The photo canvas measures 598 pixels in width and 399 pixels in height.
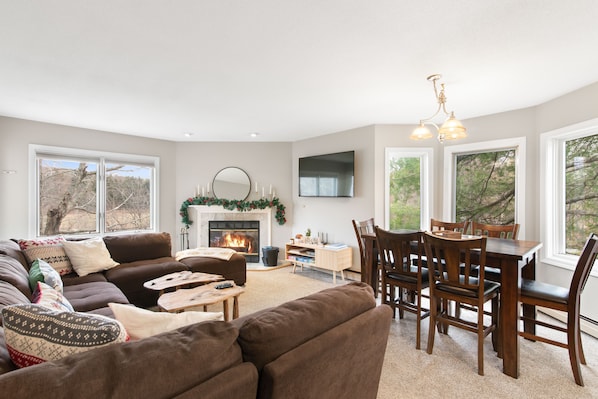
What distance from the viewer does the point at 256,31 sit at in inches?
78.4

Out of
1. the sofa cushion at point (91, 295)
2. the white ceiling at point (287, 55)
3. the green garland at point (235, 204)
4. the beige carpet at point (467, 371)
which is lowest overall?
the beige carpet at point (467, 371)

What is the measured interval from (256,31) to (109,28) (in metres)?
0.96

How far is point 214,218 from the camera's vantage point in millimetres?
5711

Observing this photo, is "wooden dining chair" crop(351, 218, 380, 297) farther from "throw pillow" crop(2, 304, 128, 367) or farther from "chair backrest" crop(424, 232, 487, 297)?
"throw pillow" crop(2, 304, 128, 367)

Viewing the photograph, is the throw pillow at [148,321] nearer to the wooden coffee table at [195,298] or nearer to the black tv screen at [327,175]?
the wooden coffee table at [195,298]

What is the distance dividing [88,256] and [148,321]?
2.66m

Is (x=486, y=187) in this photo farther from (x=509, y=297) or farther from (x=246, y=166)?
(x=246, y=166)

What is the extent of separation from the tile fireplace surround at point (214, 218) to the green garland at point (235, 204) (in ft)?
0.28

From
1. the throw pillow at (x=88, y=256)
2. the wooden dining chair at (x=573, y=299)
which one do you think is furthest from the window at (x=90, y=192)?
the wooden dining chair at (x=573, y=299)

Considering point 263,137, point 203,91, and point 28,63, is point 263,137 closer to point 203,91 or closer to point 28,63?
point 203,91

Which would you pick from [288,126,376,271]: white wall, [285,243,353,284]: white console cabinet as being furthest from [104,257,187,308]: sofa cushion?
[288,126,376,271]: white wall

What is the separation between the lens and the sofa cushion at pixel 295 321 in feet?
3.40

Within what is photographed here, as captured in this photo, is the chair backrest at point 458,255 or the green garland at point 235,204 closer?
the chair backrest at point 458,255

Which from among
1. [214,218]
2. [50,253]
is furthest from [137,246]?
[214,218]
